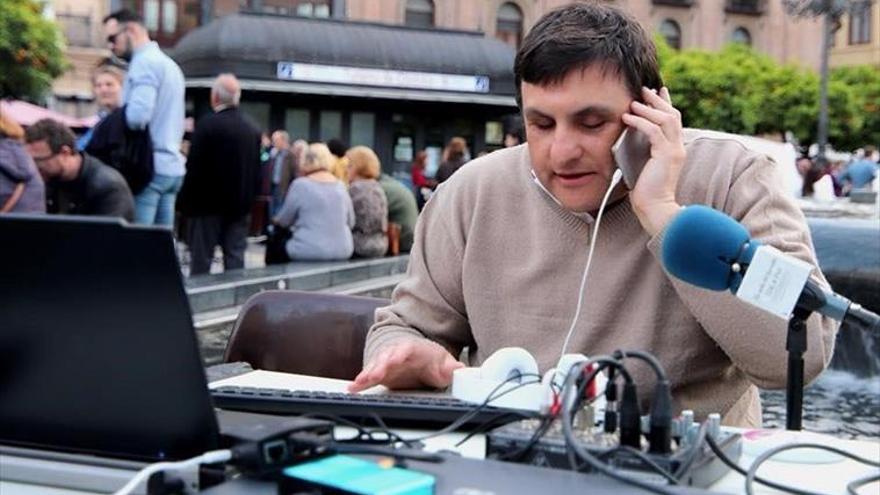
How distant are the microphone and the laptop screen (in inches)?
26.9

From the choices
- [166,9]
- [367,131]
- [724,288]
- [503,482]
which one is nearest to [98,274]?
[503,482]

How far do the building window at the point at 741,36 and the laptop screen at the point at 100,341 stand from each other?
48132mm

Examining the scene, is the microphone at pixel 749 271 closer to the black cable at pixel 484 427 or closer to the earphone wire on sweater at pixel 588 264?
the black cable at pixel 484 427

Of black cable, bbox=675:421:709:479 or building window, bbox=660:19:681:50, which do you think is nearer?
black cable, bbox=675:421:709:479

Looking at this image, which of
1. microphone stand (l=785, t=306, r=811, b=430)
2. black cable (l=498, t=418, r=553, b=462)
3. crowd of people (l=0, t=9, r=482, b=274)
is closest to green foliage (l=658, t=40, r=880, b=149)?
crowd of people (l=0, t=9, r=482, b=274)

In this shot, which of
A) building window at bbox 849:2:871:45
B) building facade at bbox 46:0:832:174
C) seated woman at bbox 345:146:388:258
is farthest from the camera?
building window at bbox 849:2:871:45

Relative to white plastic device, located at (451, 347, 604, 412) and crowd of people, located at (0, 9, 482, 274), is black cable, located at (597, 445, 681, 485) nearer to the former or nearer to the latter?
white plastic device, located at (451, 347, 604, 412)

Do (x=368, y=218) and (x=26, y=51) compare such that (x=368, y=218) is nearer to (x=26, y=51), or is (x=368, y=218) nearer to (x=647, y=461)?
(x=647, y=461)

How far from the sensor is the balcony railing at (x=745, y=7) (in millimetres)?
47219

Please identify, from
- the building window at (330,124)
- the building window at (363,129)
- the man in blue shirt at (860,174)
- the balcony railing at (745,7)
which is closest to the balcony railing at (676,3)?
the balcony railing at (745,7)

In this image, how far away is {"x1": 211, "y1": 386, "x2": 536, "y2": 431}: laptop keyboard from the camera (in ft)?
5.75

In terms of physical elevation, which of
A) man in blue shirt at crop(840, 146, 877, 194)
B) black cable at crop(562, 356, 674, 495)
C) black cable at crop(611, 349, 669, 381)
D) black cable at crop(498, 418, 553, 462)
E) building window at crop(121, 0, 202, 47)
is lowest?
man in blue shirt at crop(840, 146, 877, 194)

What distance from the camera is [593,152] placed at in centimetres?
236

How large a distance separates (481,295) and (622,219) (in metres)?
0.33
